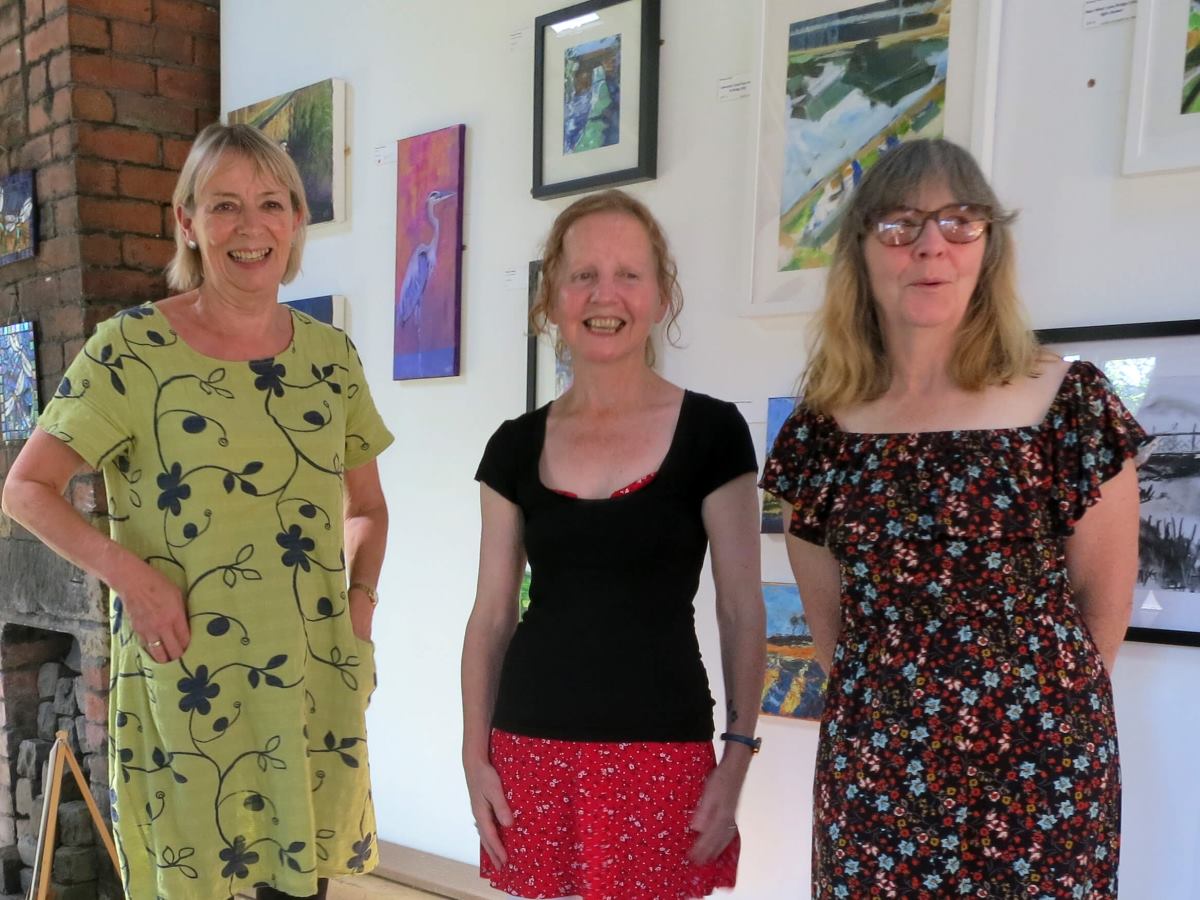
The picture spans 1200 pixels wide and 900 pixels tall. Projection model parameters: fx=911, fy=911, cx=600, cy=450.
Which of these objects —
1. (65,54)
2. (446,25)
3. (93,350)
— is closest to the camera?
(93,350)

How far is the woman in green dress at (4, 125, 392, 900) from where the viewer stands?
4.17 feet

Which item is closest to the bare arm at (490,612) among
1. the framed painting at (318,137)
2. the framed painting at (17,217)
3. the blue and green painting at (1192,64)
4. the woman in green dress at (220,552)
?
the woman in green dress at (220,552)

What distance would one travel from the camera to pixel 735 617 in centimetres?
122

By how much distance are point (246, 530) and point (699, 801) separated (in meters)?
0.73

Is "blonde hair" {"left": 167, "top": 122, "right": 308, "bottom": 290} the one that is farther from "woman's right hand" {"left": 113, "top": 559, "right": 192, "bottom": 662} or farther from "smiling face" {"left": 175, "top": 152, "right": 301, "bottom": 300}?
"woman's right hand" {"left": 113, "top": 559, "right": 192, "bottom": 662}

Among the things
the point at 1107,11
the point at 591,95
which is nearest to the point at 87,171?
the point at 591,95

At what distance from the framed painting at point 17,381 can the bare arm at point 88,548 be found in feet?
6.19

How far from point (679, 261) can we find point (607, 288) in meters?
0.82

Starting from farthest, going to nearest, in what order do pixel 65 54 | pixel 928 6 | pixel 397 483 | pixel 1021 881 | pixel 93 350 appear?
pixel 65 54 → pixel 397 483 → pixel 928 6 → pixel 93 350 → pixel 1021 881

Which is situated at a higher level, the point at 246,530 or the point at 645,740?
the point at 246,530

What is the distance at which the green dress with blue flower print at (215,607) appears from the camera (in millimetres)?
1281

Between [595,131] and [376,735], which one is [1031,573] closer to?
[595,131]

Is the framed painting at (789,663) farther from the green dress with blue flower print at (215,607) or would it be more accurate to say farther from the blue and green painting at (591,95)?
the blue and green painting at (591,95)

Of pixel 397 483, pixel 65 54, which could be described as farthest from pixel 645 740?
pixel 65 54
